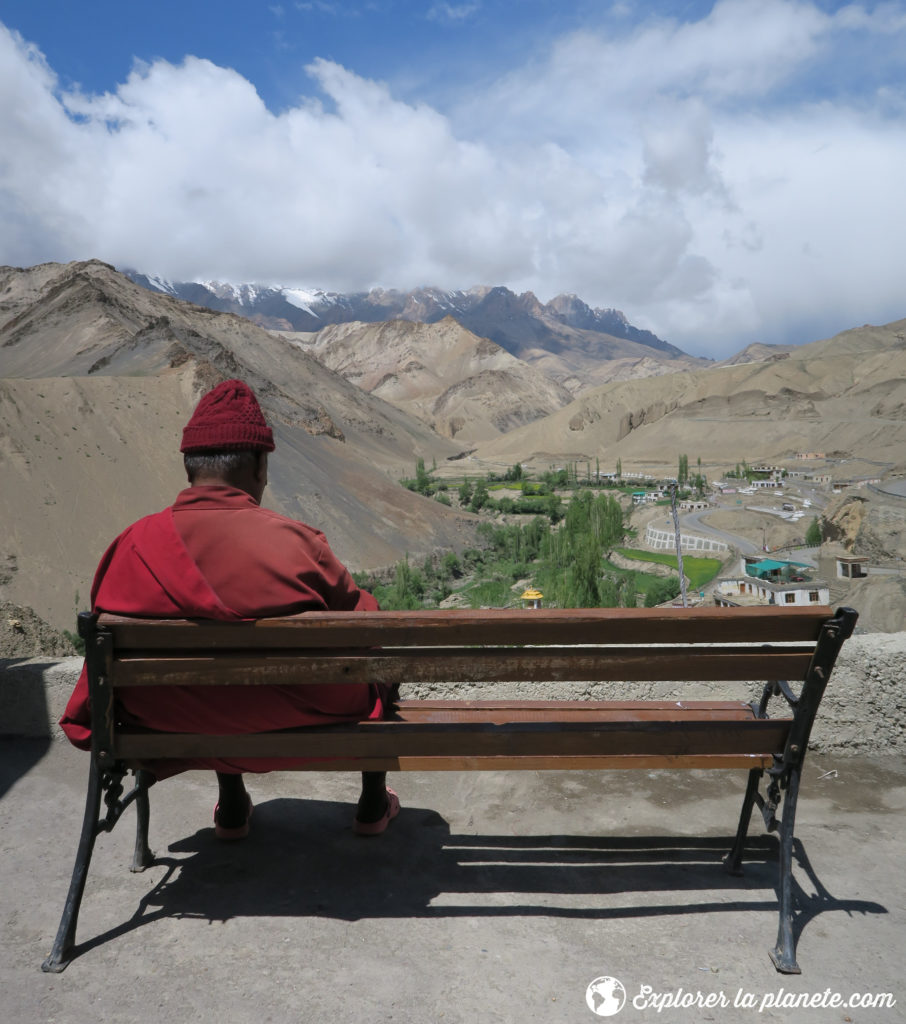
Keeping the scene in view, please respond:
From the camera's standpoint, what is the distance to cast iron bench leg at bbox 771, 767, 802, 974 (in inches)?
91.5

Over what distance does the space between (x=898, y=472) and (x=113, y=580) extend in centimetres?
7955

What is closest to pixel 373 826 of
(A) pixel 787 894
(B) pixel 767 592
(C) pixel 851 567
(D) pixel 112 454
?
(A) pixel 787 894

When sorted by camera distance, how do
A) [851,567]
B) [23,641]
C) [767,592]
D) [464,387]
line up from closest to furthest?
1. [23,641]
2. [851,567]
3. [767,592]
4. [464,387]

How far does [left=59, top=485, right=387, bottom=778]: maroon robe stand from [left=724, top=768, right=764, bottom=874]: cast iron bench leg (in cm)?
142

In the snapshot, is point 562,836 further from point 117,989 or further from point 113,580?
point 113,580

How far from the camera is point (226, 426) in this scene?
261 centimetres

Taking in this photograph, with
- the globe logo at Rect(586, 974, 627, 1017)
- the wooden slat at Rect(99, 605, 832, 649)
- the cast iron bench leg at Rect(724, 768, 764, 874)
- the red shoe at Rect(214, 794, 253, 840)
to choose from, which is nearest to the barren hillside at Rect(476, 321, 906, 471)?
the cast iron bench leg at Rect(724, 768, 764, 874)

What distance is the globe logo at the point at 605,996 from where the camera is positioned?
2172mm

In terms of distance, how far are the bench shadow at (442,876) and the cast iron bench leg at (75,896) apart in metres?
0.08

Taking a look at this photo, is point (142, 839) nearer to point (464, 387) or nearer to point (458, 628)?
point (458, 628)

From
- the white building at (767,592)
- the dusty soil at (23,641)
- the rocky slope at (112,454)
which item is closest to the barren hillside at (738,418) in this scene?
the white building at (767,592)

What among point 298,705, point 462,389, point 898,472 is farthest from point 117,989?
point 462,389

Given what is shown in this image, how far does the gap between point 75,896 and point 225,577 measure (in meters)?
1.09

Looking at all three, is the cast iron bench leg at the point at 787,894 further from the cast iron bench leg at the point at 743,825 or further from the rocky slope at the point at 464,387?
the rocky slope at the point at 464,387
